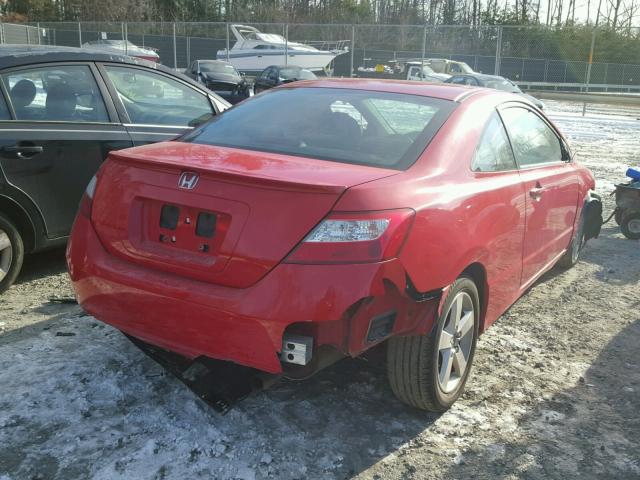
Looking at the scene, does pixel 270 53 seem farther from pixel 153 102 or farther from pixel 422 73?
pixel 153 102

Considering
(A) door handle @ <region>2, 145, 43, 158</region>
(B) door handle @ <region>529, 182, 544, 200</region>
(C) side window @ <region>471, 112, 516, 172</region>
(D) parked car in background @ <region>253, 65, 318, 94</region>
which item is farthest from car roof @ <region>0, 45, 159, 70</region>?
(D) parked car in background @ <region>253, 65, 318, 94</region>

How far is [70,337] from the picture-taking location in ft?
11.9

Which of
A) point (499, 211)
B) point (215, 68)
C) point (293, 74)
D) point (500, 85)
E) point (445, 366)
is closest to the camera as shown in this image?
point (445, 366)

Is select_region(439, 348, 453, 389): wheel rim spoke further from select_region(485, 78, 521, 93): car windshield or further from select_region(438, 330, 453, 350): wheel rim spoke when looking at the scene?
select_region(485, 78, 521, 93): car windshield

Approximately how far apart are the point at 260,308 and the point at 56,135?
273 cm

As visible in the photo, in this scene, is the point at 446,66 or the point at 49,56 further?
the point at 446,66

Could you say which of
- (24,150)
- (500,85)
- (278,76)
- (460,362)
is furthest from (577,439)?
(278,76)

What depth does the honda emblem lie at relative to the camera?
2.61 metres

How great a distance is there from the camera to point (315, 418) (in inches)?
117

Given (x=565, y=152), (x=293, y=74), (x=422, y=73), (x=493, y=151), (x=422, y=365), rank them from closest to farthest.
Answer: (x=422, y=365) → (x=493, y=151) → (x=565, y=152) → (x=293, y=74) → (x=422, y=73)

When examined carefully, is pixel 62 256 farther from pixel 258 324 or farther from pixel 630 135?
pixel 630 135

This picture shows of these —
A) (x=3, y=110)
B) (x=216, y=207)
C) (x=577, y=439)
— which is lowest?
(x=577, y=439)

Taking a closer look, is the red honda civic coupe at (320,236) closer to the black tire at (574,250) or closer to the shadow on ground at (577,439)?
the shadow on ground at (577,439)

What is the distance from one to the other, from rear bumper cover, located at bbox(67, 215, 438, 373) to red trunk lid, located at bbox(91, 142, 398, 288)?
Answer: 7cm
